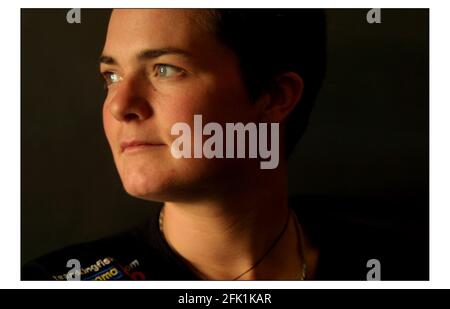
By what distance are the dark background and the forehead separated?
0.10 m

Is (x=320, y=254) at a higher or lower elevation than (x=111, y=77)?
lower

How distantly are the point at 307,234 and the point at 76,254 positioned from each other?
63 cm

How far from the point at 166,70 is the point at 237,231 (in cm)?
46

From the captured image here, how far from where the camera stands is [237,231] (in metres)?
1.41

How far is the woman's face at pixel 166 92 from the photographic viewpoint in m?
1.32

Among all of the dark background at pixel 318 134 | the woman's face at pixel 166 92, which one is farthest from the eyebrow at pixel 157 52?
the dark background at pixel 318 134

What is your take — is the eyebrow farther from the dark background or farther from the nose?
the dark background

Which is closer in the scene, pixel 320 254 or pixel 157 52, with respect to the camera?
pixel 157 52

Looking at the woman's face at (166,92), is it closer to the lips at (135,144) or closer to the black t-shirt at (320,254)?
the lips at (135,144)

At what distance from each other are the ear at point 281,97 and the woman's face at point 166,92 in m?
0.03

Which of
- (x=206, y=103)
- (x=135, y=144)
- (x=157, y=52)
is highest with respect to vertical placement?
(x=157, y=52)

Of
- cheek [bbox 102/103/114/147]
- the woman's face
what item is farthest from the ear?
cheek [bbox 102/103/114/147]

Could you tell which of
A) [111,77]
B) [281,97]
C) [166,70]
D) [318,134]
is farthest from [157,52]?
→ [318,134]

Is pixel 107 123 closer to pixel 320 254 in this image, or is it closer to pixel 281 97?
pixel 281 97
